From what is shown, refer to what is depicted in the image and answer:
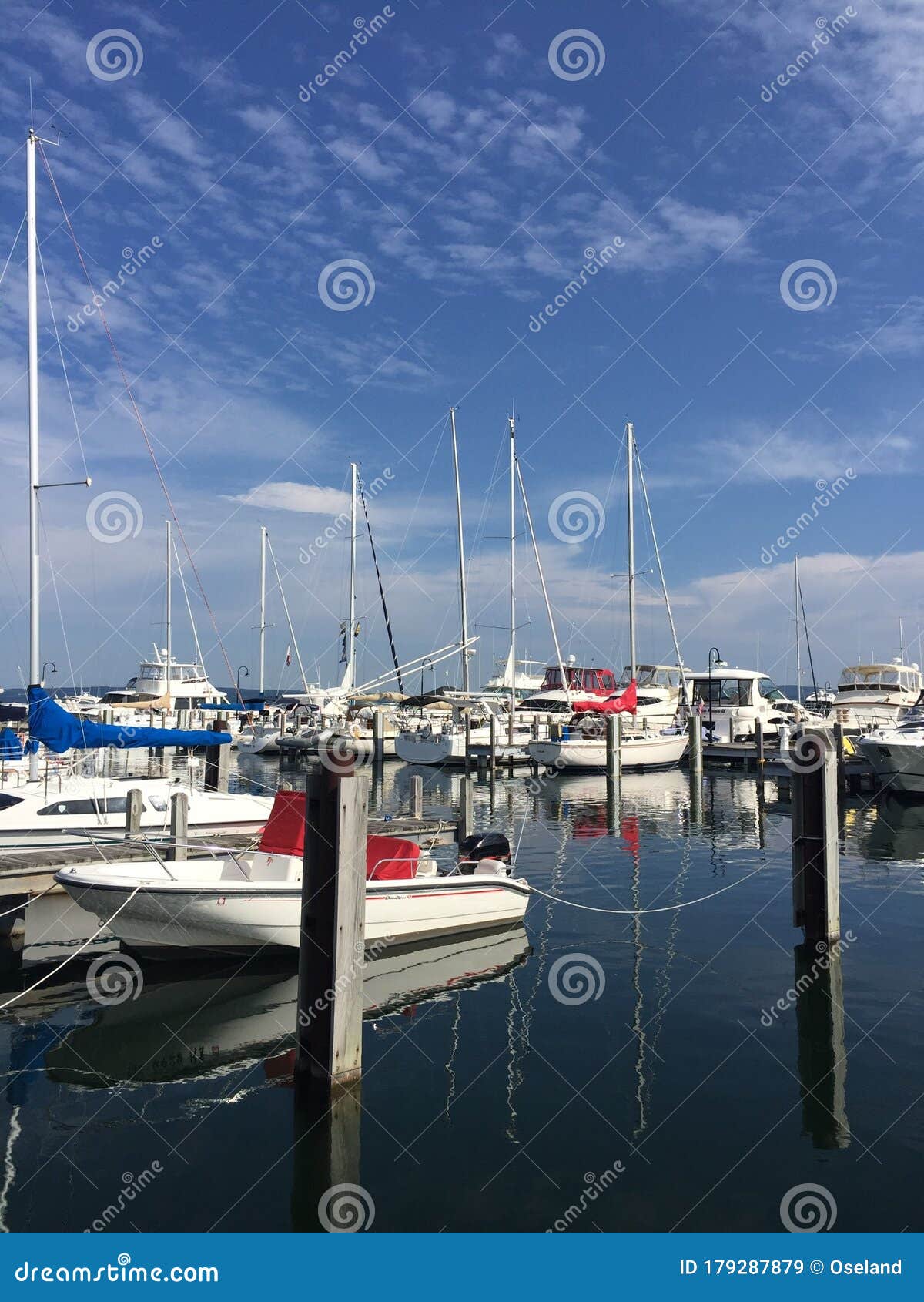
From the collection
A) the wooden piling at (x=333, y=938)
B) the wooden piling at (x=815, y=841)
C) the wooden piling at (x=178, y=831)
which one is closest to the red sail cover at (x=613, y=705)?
the wooden piling at (x=815, y=841)

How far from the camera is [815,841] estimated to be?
511 inches

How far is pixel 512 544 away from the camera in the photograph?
51969mm

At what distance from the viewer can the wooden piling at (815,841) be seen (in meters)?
12.8

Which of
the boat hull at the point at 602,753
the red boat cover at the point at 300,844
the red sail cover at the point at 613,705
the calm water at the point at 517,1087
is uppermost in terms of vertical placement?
the red sail cover at the point at 613,705

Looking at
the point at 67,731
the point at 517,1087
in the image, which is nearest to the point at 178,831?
the point at 67,731

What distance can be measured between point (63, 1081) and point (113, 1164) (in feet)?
6.88

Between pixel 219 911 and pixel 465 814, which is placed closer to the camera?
pixel 219 911

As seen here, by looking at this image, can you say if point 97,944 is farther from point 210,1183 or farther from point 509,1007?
point 210,1183

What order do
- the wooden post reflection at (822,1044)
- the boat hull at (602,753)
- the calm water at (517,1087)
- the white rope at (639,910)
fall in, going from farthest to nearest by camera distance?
the boat hull at (602,753)
the white rope at (639,910)
the wooden post reflection at (822,1044)
the calm water at (517,1087)

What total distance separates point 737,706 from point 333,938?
4603cm

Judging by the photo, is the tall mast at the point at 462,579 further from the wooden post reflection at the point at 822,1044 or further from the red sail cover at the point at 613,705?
the wooden post reflection at the point at 822,1044

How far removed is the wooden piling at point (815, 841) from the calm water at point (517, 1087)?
55 cm

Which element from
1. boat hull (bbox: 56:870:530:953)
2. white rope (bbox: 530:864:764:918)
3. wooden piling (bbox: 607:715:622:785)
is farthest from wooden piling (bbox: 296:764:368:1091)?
wooden piling (bbox: 607:715:622:785)

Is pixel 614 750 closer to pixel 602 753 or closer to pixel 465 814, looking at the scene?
pixel 602 753
